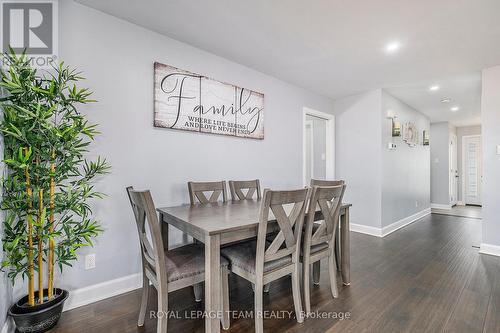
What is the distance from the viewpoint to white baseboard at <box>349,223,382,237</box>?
3853 millimetres

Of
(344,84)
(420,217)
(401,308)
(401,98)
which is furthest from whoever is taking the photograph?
(420,217)

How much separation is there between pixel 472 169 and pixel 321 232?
A: 7.81m

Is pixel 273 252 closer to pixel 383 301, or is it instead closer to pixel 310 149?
pixel 383 301

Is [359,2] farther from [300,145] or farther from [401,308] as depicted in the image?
[401,308]

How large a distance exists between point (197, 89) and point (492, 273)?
146 inches

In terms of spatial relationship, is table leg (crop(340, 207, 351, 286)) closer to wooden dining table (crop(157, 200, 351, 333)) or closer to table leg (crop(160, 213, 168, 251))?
wooden dining table (crop(157, 200, 351, 333))

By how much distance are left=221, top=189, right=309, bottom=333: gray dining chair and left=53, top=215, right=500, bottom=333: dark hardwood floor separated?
0.36 m

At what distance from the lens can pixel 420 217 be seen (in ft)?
17.1

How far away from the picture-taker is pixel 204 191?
2.48 metres

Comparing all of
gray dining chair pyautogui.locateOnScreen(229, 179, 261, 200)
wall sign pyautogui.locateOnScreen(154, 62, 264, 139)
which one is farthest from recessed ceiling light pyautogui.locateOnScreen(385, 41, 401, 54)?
gray dining chair pyautogui.locateOnScreen(229, 179, 261, 200)

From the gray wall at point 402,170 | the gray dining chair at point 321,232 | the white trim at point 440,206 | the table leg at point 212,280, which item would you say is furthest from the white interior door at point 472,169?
the table leg at point 212,280

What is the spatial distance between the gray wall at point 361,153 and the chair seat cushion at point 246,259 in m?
2.86

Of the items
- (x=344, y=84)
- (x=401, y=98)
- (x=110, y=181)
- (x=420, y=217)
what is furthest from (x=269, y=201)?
(x=420, y=217)

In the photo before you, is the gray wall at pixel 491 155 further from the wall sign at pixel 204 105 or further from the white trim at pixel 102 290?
the white trim at pixel 102 290
